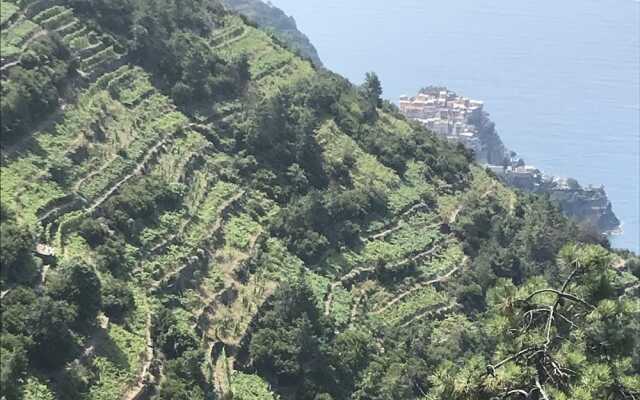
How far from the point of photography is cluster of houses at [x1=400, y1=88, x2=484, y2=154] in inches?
4508

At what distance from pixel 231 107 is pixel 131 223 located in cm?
1334

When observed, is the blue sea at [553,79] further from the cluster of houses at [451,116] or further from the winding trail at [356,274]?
the winding trail at [356,274]

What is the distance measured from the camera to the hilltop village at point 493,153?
101438mm

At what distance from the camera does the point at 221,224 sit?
3838cm

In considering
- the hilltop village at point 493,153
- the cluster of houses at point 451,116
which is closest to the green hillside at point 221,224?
the hilltop village at point 493,153

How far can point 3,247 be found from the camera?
91.8 feet

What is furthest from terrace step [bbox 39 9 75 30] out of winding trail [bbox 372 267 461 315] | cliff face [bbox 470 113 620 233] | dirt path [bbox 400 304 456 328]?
cliff face [bbox 470 113 620 233]

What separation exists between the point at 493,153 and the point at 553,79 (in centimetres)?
4622

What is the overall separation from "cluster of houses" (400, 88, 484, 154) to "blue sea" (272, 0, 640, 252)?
1323 centimetres

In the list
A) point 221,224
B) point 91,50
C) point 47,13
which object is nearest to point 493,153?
point 91,50

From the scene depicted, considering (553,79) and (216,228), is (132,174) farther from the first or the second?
(553,79)

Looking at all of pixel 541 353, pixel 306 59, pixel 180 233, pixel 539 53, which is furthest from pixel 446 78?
pixel 541 353

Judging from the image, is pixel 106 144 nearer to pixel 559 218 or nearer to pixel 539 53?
pixel 559 218

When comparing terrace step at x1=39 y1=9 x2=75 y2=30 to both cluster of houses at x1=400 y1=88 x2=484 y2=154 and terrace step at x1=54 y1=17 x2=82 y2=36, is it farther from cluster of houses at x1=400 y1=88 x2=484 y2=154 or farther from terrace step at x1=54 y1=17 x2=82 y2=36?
cluster of houses at x1=400 y1=88 x2=484 y2=154
